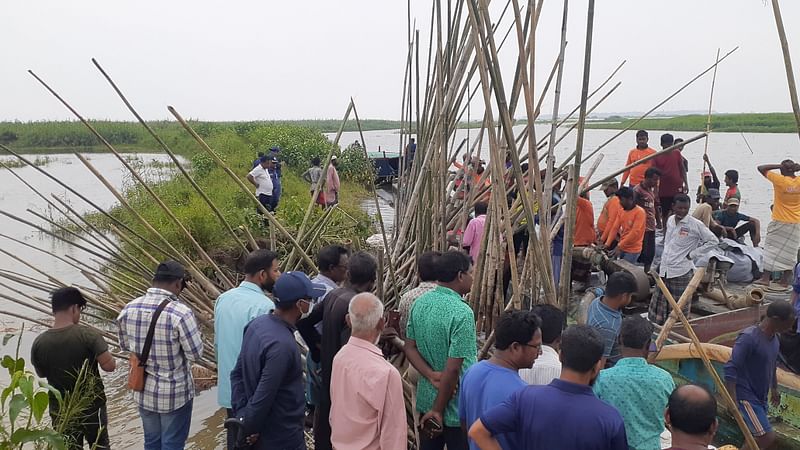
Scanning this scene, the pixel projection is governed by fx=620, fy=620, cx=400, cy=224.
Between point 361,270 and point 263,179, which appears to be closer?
point 361,270

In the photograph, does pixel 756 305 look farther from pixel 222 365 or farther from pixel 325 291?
pixel 222 365

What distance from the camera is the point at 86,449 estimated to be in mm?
3855

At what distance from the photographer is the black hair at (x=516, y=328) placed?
2016 mm

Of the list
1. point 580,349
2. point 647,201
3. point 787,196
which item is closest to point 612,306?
point 580,349

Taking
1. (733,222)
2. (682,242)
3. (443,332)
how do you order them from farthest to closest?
(733,222) → (682,242) → (443,332)

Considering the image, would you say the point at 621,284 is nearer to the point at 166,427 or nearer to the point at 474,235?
the point at 474,235

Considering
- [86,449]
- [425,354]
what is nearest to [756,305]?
[425,354]

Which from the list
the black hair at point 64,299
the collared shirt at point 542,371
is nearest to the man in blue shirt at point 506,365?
the collared shirt at point 542,371

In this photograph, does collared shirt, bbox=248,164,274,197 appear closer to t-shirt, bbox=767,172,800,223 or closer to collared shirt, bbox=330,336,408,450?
t-shirt, bbox=767,172,800,223

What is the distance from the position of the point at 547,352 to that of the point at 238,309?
136cm

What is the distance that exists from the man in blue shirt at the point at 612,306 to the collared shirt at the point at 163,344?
1.80 metres

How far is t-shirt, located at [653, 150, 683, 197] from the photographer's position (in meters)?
6.25

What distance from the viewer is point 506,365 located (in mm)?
2057

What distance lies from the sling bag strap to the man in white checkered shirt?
0.01m
